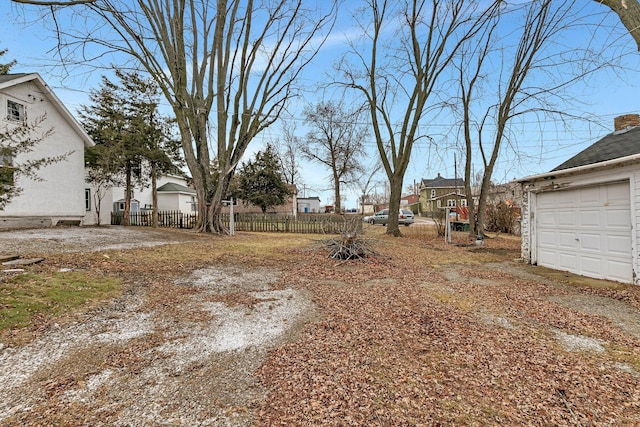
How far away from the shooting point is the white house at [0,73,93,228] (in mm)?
11258

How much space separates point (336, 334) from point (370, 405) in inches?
47.2

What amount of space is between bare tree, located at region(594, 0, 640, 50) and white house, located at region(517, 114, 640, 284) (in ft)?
8.08

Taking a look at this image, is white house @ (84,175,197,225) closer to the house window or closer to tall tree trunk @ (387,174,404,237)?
the house window

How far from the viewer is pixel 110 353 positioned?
279 centimetres

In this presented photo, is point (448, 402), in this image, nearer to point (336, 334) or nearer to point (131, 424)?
point (336, 334)

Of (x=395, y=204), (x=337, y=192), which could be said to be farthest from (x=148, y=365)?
(x=337, y=192)

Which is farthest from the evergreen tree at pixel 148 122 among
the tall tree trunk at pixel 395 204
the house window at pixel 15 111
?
the tall tree trunk at pixel 395 204

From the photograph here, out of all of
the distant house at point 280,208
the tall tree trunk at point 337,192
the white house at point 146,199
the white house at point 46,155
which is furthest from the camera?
the tall tree trunk at point 337,192

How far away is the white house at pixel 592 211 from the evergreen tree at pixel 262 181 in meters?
19.6

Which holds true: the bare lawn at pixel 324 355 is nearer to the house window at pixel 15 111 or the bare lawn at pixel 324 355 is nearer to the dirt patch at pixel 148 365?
the dirt patch at pixel 148 365

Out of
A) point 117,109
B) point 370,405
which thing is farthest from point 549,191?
point 117,109

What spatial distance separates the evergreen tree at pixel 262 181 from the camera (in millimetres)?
25031

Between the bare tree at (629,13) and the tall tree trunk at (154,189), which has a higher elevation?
the bare tree at (629,13)

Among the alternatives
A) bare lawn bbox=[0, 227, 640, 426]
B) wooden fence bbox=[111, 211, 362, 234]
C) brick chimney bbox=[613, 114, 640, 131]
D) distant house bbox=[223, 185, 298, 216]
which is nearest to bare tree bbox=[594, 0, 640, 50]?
bare lawn bbox=[0, 227, 640, 426]
